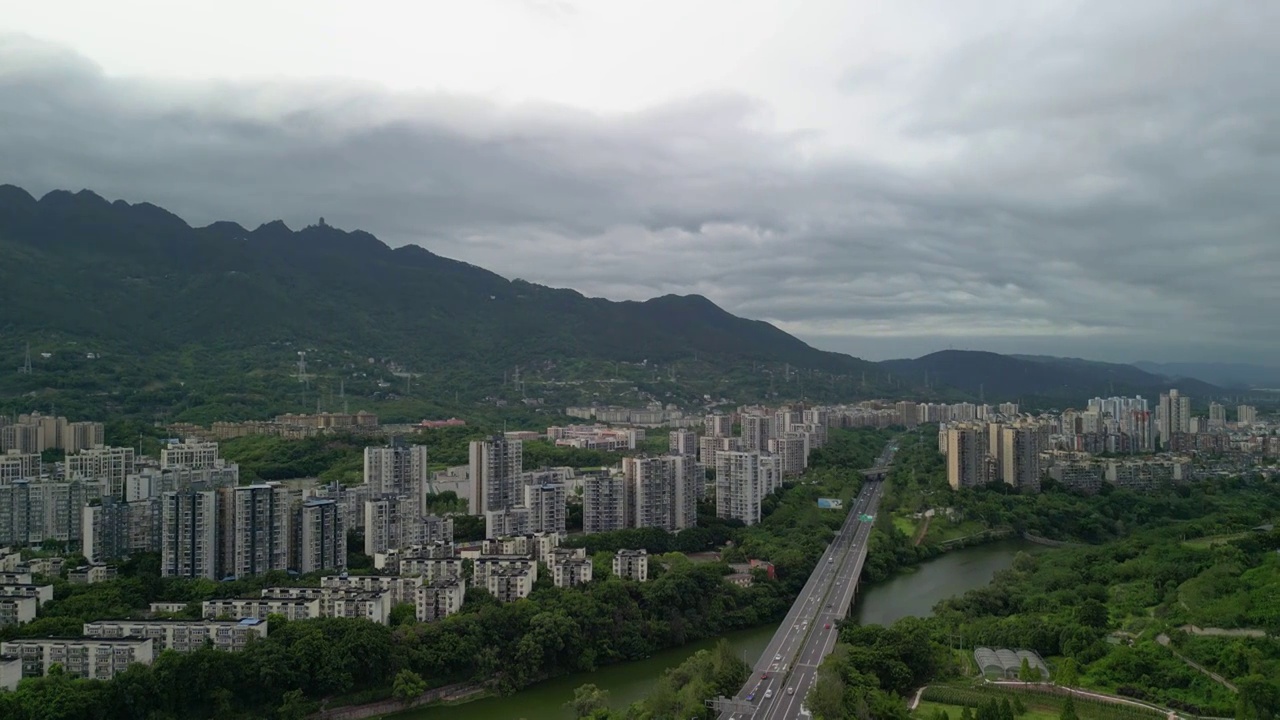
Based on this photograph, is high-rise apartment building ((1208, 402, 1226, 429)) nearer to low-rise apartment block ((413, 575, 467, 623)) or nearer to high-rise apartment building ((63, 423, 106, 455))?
low-rise apartment block ((413, 575, 467, 623))

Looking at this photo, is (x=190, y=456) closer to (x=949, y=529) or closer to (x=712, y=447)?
(x=712, y=447)

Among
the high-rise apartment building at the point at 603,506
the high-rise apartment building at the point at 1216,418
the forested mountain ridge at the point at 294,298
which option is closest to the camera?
the high-rise apartment building at the point at 603,506

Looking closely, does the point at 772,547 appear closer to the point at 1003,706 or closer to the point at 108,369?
the point at 1003,706

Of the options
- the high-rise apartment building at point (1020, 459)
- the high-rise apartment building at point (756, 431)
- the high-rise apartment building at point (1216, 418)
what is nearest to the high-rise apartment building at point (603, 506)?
the high-rise apartment building at point (756, 431)

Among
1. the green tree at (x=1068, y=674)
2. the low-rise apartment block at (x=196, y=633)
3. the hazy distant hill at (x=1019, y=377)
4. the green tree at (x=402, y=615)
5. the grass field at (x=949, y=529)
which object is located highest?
the hazy distant hill at (x=1019, y=377)

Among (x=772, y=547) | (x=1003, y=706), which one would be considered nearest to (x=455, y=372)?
(x=772, y=547)

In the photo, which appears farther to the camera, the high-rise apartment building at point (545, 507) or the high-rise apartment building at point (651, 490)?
the high-rise apartment building at point (651, 490)

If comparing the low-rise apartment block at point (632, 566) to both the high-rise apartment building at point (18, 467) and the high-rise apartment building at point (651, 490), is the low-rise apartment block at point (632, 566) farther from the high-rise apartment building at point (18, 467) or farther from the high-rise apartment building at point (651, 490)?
the high-rise apartment building at point (18, 467)
